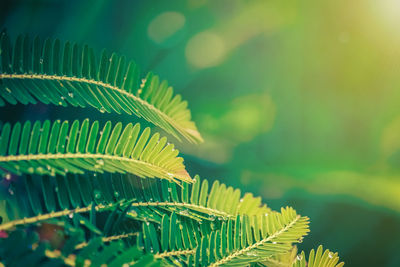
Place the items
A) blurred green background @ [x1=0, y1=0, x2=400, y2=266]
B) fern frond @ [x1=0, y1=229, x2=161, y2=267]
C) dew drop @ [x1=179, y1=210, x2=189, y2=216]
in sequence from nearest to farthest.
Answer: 1. fern frond @ [x1=0, y1=229, x2=161, y2=267]
2. dew drop @ [x1=179, y1=210, x2=189, y2=216]
3. blurred green background @ [x1=0, y1=0, x2=400, y2=266]

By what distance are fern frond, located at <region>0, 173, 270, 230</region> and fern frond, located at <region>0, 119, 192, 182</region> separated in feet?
0.04

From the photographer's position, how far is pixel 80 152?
0.95 feet

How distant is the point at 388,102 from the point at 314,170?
0.41 meters

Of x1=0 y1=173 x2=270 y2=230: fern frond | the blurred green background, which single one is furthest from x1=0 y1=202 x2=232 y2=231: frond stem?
the blurred green background

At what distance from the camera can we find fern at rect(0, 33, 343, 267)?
23 centimetres

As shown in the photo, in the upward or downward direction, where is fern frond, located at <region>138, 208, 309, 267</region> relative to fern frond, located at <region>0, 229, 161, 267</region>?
upward

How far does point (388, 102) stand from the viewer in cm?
139

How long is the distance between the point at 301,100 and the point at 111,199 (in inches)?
47.7

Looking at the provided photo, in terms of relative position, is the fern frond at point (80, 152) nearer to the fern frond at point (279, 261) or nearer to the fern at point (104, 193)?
the fern at point (104, 193)

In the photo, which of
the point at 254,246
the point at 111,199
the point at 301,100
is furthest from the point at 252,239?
the point at 301,100

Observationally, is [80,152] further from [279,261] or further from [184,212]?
[279,261]

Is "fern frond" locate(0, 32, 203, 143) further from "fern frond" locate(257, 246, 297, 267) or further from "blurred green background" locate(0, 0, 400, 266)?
"blurred green background" locate(0, 0, 400, 266)

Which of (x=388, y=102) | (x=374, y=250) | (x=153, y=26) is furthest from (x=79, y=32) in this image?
(x=374, y=250)

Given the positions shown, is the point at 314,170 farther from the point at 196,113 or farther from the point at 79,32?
the point at 79,32
